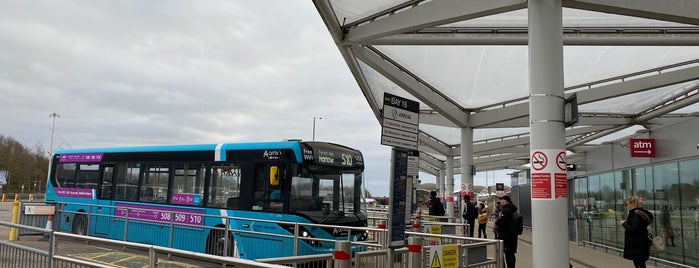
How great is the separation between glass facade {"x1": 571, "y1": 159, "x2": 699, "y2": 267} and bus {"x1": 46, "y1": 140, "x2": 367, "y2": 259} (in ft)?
26.3

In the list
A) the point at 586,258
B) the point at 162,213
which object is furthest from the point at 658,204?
the point at 162,213

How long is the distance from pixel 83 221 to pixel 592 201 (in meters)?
17.6

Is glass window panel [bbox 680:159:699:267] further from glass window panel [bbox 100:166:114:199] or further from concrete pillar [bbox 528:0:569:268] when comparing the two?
glass window panel [bbox 100:166:114:199]

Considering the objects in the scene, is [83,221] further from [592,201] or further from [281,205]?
[592,201]

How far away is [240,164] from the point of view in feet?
42.0

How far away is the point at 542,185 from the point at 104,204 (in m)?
13.0

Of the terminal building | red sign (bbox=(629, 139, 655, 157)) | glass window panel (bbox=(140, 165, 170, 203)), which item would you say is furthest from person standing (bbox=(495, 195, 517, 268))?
glass window panel (bbox=(140, 165, 170, 203))

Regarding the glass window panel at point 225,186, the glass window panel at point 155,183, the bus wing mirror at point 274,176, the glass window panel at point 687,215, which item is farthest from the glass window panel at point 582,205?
the glass window panel at point 155,183

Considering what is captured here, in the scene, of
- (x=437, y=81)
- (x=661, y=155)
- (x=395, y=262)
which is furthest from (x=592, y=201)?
(x=395, y=262)

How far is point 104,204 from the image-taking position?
15.9 m

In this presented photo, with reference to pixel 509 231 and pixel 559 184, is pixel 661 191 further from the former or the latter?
pixel 559 184

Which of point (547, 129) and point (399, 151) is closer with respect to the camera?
point (399, 151)

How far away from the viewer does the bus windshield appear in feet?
39.0

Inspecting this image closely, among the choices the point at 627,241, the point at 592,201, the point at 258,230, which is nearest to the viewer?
the point at 627,241
